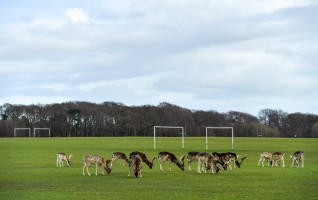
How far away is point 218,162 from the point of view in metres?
35.2

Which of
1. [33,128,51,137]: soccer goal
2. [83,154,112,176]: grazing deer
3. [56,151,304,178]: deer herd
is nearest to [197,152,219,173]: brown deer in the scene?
[56,151,304,178]: deer herd

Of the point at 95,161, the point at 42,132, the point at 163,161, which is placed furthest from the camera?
the point at 42,132

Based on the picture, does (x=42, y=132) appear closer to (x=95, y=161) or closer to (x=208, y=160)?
(x=208, y=160)

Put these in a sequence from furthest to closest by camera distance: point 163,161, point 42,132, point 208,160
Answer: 1. point 42,132
2. point 163,161
3. point 208,160

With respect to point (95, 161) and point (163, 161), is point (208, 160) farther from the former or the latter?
point (95, 161)

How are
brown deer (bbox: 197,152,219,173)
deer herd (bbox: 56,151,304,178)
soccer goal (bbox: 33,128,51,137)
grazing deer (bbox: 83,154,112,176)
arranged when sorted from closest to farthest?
deer herd (bbox: 56,151,304,178) < grazing deer (bbox: 83,154,112,176) < brown deer (bbox: 197,152,219,173) < soccer goal (bbox: 33,128,51,137)

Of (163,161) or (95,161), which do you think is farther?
(163,161)

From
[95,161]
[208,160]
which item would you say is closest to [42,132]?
[208,160]

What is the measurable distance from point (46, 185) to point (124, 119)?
17083 centimetres

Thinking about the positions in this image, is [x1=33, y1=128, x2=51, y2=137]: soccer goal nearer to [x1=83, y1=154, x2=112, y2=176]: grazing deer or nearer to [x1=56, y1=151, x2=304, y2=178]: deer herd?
[x1=56, y1=151, x2=304, y2=178]: deer herd

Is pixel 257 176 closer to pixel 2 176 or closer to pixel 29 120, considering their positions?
pixel 2 176

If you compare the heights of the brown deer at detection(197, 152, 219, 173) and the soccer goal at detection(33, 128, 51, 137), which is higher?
the soccer goal at detection(33, 128, 51, 137)

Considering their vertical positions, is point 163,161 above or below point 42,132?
below

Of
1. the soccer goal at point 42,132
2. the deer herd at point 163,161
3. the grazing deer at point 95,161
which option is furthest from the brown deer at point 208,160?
the soccer goal at point 42,132
